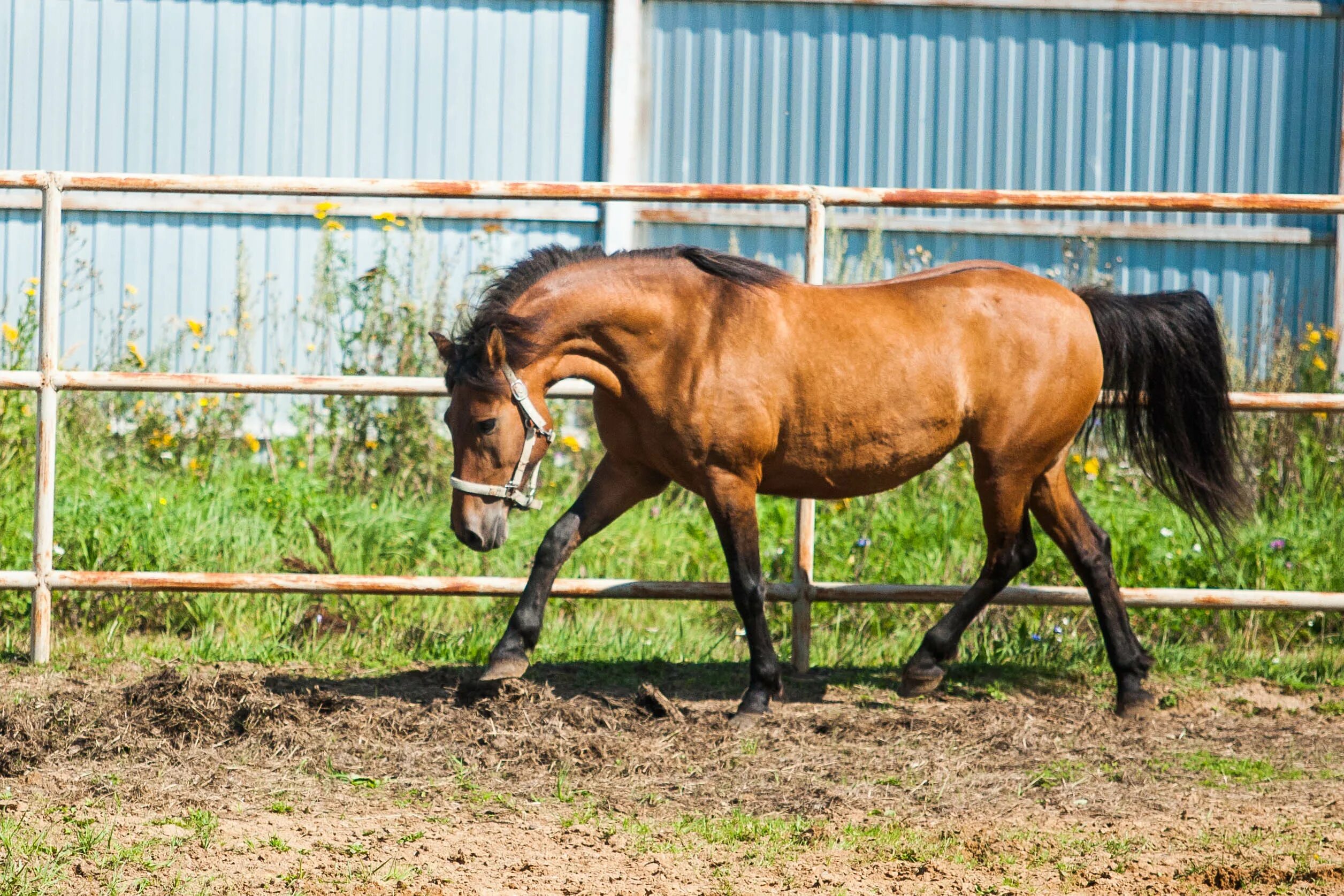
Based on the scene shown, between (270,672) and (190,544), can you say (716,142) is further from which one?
(270,672)

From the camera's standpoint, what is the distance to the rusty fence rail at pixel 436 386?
4340 millimetres

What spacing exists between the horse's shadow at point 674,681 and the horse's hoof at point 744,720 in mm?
322

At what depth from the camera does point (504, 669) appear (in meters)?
3.95

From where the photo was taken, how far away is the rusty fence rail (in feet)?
14.2

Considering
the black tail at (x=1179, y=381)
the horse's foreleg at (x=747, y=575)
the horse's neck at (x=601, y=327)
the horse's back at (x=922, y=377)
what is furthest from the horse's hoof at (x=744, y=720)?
the black tail at (x=1179, y=381)

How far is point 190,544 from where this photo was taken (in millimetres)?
5129

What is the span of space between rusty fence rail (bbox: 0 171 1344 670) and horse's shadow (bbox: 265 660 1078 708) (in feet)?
0.98

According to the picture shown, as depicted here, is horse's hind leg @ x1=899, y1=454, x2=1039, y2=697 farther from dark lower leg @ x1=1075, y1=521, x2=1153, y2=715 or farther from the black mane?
the black mane

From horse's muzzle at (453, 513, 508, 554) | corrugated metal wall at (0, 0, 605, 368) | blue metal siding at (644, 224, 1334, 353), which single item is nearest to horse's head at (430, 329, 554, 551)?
horse's muzzle at (453, 513, 508, 554)

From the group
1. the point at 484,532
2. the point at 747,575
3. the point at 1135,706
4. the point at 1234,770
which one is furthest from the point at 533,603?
the point at 1234,770

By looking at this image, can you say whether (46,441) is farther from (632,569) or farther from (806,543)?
(806,543)

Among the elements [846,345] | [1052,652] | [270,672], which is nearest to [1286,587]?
[1052,652]

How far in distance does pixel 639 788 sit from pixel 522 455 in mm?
1008

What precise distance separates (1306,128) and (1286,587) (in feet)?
16.6
